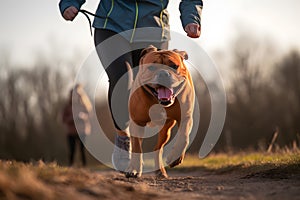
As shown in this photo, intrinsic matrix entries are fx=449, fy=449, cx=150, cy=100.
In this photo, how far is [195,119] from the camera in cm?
475

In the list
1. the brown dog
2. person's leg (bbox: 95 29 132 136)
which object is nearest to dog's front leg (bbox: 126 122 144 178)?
the brown dog

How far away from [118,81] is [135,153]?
70cm

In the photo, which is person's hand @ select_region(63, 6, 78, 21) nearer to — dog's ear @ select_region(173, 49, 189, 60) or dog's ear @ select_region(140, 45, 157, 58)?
dog's ear @ select_region(140, 45, 157, 58)

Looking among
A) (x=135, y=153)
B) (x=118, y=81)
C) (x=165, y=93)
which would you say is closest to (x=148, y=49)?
(x=118, y=81)

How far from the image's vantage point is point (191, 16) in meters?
4.39

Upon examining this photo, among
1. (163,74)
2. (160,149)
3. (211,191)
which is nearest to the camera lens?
(211,191)

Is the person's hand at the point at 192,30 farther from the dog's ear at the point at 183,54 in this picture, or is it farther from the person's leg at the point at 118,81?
the person's leg at the point at 118,81

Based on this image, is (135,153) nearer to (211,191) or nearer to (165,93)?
(165,93)

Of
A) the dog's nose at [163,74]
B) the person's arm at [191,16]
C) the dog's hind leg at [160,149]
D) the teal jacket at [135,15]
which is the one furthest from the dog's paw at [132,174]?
the person's arm at [191,16]

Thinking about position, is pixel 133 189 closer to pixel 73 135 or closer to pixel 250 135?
pixel 73 135

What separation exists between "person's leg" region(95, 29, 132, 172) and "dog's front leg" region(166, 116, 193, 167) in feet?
1.42

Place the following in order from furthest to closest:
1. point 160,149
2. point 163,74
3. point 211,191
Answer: point 160,149
point 163,74
point 211,191

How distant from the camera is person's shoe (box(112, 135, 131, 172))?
13.8 ft

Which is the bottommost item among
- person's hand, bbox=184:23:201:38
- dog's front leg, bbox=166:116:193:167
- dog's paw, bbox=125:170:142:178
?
dog's paw, bbox=125:170:142:178
